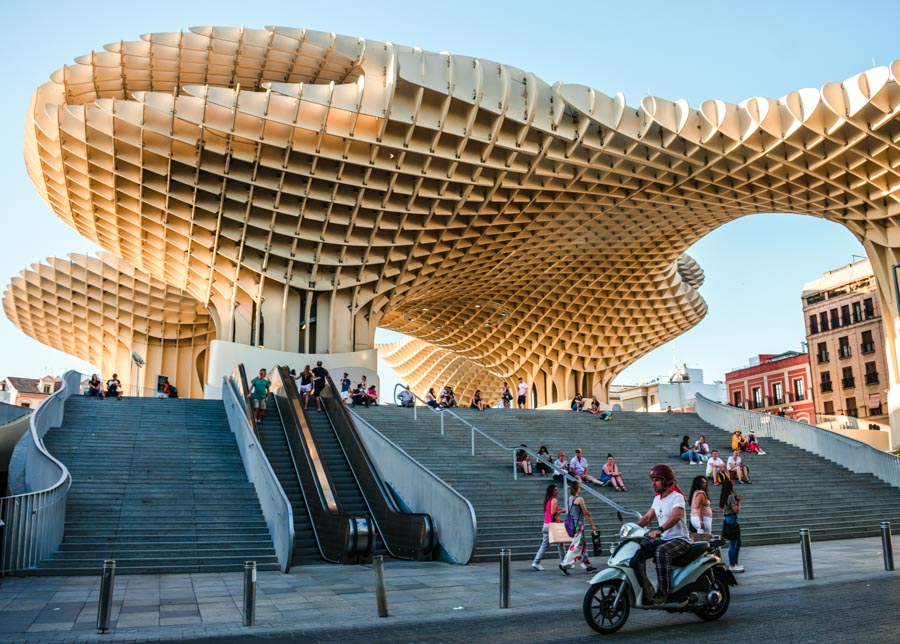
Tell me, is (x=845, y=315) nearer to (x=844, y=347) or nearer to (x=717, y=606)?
(x=844, y=347)

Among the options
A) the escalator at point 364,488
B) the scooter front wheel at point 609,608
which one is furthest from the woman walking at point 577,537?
the scooter front wheel at point 609,608

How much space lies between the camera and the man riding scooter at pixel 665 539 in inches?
304

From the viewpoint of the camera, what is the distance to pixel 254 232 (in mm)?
32562

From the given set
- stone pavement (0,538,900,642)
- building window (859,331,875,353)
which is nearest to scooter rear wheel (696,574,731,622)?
stone pavement (0,538,900,642)

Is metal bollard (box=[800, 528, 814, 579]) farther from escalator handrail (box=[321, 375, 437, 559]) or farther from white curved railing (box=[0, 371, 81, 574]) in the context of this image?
white curved railing (box=[0, 371, 81, 574])

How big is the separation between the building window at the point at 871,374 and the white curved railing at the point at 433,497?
4836 cm

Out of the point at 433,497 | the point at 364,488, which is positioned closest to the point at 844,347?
the point at 364,488

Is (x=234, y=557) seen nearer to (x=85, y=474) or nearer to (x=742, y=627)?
(x=85, y=474)

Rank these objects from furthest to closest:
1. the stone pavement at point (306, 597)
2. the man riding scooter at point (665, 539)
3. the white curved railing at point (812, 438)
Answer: the white curved railing at point (812, 438)
the stone pavement at point (306, 597)
the man riding scooter at point (665, 539)

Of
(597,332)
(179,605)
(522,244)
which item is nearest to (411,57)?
(522,244)

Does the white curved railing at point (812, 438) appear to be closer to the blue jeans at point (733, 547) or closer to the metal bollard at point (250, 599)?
the blue jeans at point (733, 547)

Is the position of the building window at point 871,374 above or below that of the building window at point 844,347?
below

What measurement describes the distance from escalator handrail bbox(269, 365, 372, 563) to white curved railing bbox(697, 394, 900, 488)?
15.2m

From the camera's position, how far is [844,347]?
58.6 m
